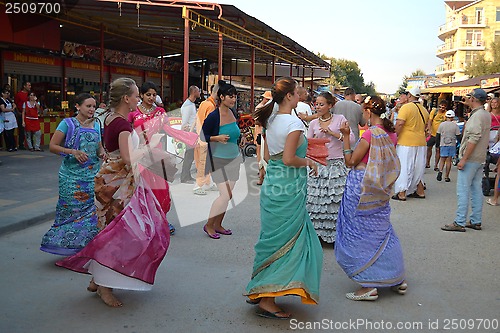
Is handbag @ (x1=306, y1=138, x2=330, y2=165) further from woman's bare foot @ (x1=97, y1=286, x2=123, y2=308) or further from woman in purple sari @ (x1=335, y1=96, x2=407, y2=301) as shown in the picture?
woman's bare foot @ (x1=97, y1=286, x2=123, y2=308)

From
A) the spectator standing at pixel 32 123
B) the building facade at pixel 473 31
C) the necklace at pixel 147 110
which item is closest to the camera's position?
the necklace at pixel 147 110

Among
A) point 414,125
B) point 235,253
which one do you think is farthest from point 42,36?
point 235,253

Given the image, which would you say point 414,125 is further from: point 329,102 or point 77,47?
point 77,47

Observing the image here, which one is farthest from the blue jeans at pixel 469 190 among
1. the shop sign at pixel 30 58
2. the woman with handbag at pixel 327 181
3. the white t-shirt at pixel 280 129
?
the shop sign at pixel 30 58

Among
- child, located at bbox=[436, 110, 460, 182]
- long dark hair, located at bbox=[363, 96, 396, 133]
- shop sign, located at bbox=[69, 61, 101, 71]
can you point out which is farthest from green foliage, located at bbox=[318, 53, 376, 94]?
long dark hair, located at bbox=[363, 96, 396, 133]

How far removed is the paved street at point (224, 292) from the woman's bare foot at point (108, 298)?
0.05 meters

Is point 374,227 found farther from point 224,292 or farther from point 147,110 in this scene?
point 147,110

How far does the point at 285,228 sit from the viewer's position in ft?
13.2

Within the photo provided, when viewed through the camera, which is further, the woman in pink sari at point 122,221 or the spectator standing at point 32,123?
the spectator standing at point 32,123

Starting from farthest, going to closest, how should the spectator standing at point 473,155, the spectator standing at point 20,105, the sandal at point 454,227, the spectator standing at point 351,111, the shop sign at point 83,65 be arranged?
the shop sign at point 83,65, the spectator standing at point 20,105, the spectator standing at point 351,111, the sandal at point 454,227, the spectator standing at point 473,155

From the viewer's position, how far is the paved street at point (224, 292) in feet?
13.0

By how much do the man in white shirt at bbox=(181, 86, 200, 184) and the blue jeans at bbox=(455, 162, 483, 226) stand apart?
4.96 metres

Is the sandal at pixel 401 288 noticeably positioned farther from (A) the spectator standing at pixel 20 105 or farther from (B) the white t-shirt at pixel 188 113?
(A) the spectator standing at pixel 20 105

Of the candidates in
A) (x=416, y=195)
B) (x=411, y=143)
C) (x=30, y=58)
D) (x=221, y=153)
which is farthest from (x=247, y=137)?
(x=221, y=153)
